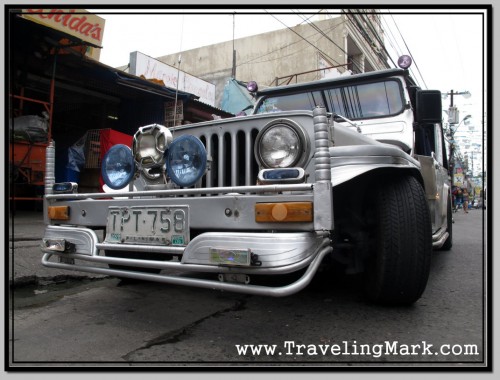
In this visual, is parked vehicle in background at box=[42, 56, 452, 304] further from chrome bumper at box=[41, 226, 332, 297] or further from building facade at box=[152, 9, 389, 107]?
building facade at box=[152, 9, 389, 107]

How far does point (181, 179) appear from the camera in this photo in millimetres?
2305

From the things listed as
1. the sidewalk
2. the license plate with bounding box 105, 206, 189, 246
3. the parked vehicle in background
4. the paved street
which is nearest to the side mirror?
the parked vehicle in background

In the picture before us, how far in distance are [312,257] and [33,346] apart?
150 centimetres

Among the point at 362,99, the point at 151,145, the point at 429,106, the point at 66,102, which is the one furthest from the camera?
the point at 66,102

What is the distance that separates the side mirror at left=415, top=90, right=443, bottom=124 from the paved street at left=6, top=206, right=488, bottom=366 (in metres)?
1.37

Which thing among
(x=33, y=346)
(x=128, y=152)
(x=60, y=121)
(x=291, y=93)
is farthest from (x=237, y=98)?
(x=33, y=346)

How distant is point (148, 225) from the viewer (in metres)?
2.19

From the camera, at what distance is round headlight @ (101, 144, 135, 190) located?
2590 millimetres

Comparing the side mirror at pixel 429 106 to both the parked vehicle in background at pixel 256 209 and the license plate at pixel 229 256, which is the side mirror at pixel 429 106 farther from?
the license plate at pixel 229 256

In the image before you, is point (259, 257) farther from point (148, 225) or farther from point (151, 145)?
point (151, 145)

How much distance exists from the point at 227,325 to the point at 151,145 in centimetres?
118

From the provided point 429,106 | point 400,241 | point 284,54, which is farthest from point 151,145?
point 284,54

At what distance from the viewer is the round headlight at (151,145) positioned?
2.43 m

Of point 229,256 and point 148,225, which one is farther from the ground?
point 148,225
